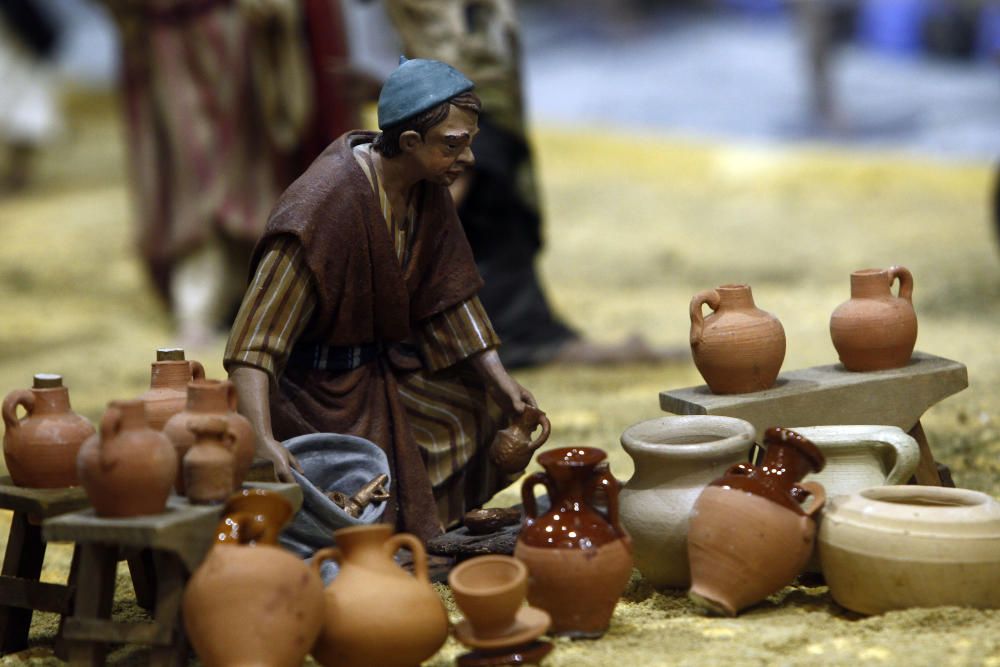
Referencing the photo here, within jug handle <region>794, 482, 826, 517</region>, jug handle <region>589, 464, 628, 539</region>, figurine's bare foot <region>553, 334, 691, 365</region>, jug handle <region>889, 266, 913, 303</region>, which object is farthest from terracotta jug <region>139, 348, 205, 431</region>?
figurine's bare foot <region>553, 334, 691, 365</region>

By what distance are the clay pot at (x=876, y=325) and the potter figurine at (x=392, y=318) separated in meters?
1.05

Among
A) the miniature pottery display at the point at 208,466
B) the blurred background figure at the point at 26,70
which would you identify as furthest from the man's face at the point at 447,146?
the blurred background figure at the point at 26,70

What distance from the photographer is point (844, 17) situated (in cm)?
1584

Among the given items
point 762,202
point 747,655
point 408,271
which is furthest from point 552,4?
point 747,655

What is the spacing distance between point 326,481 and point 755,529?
1.27 metres

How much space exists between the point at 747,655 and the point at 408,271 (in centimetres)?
159

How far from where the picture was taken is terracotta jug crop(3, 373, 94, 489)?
154 inches

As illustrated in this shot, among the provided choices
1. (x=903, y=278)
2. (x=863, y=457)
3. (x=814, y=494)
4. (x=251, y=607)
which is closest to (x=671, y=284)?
(x=903, y=278)

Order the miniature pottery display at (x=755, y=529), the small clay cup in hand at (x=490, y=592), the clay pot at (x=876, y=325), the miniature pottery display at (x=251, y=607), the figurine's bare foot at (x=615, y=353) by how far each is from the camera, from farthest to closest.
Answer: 1. the figurine's bare foot at (x=615, y=353)
2. the clay pot at (x=876, y=325)
3. the miniature pottery display at (x=755, y=529)
4. the small clay cup in hand at (x=490, y=592)
5. the miniature pottery display at (x=251, y=607)

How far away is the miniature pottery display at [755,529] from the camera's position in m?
3.97

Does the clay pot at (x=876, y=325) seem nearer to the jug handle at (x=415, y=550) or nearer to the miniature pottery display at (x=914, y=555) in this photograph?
the miniature pottery display at (x=914, y=555)

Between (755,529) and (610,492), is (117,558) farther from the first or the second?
(755,529)

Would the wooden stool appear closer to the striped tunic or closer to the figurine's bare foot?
the striped tunic

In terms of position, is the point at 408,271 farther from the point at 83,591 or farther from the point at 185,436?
the point at 83,591
